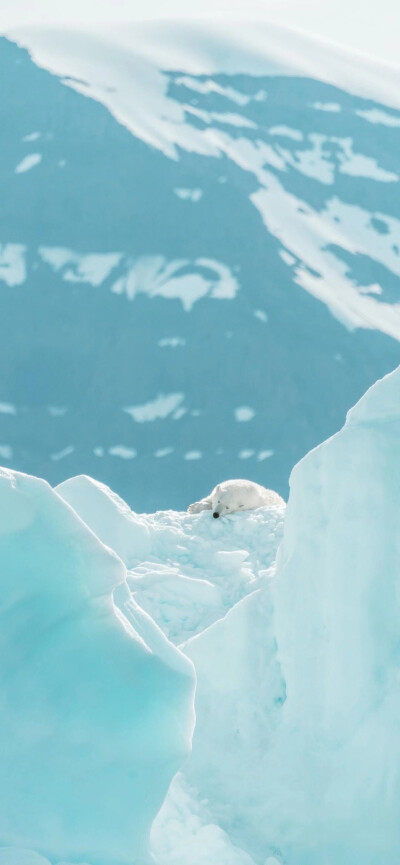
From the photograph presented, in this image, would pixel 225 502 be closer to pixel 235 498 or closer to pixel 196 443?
pixel 235 498

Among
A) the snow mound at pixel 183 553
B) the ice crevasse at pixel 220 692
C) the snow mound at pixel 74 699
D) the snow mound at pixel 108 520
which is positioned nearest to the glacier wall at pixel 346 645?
the ice crevasse at pixel 220 692

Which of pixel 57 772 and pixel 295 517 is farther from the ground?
pixel 295 517

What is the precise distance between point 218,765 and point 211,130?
40689mm

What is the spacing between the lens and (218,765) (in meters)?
5.36

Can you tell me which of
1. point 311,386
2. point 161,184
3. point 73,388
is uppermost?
point 161,184

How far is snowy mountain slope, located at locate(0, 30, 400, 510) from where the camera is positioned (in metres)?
35.7

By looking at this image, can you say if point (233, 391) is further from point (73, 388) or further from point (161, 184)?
point (161, 184)

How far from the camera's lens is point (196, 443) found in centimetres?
3509

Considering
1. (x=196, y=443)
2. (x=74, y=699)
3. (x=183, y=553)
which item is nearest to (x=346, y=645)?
(x=74, y=699)

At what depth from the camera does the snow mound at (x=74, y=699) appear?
355 centimetres

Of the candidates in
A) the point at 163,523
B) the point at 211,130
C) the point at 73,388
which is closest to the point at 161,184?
the point at 211,130

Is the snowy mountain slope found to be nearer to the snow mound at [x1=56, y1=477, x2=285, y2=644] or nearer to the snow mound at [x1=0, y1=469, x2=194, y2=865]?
the snow mound at [x1=56, y1=477, x2=285, y2=644]

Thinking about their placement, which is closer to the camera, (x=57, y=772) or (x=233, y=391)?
(x=57, y=772)

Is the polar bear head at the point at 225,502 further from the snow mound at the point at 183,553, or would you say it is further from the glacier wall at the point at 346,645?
the glacier wall at the point at 346,645
